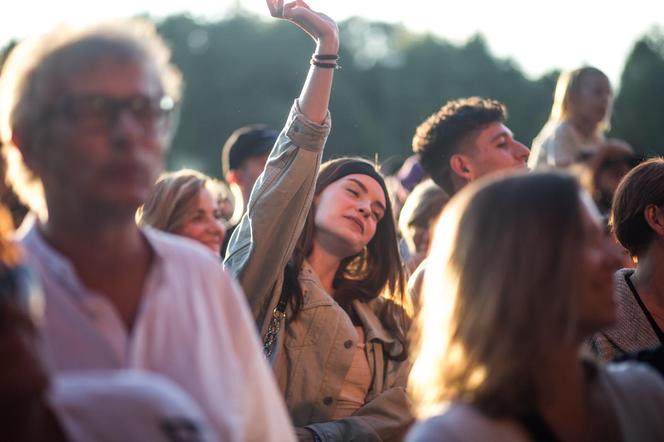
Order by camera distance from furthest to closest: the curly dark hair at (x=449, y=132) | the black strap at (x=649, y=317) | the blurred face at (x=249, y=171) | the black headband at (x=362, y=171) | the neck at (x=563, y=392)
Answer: the blurred face at (x=249, y=171) → the curly dark hair at (x=449, y=132) → the black headband at (x=362, y=171) → the black strap at (x=649, y=317) → the neck at (x=563, y=392)

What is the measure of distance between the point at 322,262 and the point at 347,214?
0.25 m

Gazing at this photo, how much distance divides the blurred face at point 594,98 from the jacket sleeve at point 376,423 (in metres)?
4.43

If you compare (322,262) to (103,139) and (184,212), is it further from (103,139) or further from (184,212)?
(103,139)

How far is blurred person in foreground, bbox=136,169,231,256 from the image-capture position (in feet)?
19.2

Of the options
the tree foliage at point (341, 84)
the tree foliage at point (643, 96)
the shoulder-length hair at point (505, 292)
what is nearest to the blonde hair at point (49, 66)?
the shoulder-length hair at point (505, 292)

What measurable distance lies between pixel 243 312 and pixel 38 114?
682 mm

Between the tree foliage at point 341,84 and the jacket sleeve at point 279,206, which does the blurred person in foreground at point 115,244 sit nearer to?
the jacket sleeve at point 279,206

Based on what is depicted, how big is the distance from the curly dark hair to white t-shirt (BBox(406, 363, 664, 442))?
3.58 meters

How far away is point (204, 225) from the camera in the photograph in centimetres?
590

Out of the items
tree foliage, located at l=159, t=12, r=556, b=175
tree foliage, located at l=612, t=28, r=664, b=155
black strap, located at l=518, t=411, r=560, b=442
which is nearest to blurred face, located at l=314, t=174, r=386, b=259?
black strap, located at l=518, t=411, r=560, b=442

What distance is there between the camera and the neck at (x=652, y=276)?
5.11m

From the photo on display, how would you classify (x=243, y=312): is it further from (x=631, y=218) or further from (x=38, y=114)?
(x=631, y=218)

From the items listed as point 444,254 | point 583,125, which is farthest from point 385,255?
point 583,125

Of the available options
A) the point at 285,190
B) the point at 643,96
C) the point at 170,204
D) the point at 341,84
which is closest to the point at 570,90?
the point at 170,204
